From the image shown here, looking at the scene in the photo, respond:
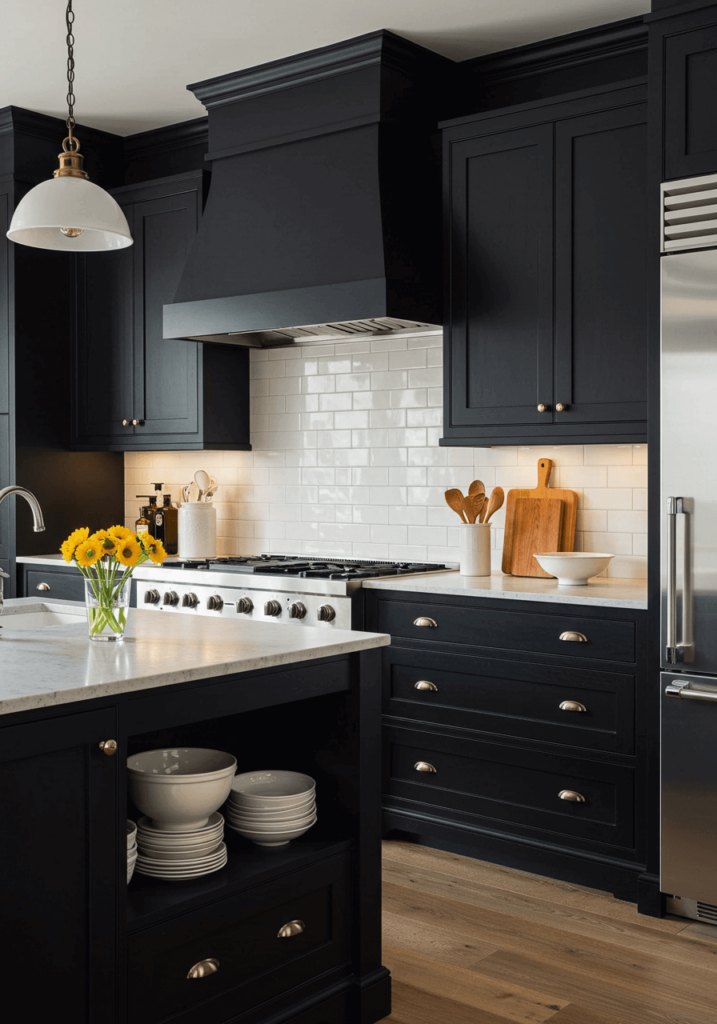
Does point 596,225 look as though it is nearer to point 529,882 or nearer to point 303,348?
point 303,348

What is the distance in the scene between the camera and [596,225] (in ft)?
12.5

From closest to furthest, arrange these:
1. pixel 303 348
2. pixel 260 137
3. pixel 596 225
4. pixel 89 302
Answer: pixel 596 225 < pixel 260 137 < pixel 303 348 < pixel 89 302

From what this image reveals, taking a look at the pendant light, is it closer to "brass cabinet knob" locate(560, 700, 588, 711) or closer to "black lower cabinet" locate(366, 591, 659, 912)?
"black lower cabinet" locate(366, 591, 659, 912)

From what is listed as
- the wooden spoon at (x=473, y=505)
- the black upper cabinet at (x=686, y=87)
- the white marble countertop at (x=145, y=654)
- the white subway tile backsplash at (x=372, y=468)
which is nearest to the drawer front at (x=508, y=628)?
the wooden spoon at (x=473, y=505)

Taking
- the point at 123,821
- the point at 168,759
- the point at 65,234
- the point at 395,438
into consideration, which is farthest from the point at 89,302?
the point at 123,821

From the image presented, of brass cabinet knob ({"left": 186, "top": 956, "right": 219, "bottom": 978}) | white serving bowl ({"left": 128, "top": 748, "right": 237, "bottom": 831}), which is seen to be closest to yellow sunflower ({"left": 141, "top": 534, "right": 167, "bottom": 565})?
white serving bowl ({"left": 128, "top": 748, "right": 237, "bottom": 831})

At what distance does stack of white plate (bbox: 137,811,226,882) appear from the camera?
2.39 metres

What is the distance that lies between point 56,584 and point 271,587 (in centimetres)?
142

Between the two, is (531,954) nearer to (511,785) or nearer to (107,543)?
(511,785)

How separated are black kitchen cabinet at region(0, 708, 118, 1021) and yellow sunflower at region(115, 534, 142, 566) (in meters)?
0.47

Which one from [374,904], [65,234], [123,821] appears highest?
[65,234]

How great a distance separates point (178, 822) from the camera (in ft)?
7.91

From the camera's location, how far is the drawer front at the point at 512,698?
3582 millimetres

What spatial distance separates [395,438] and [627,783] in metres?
1.90
